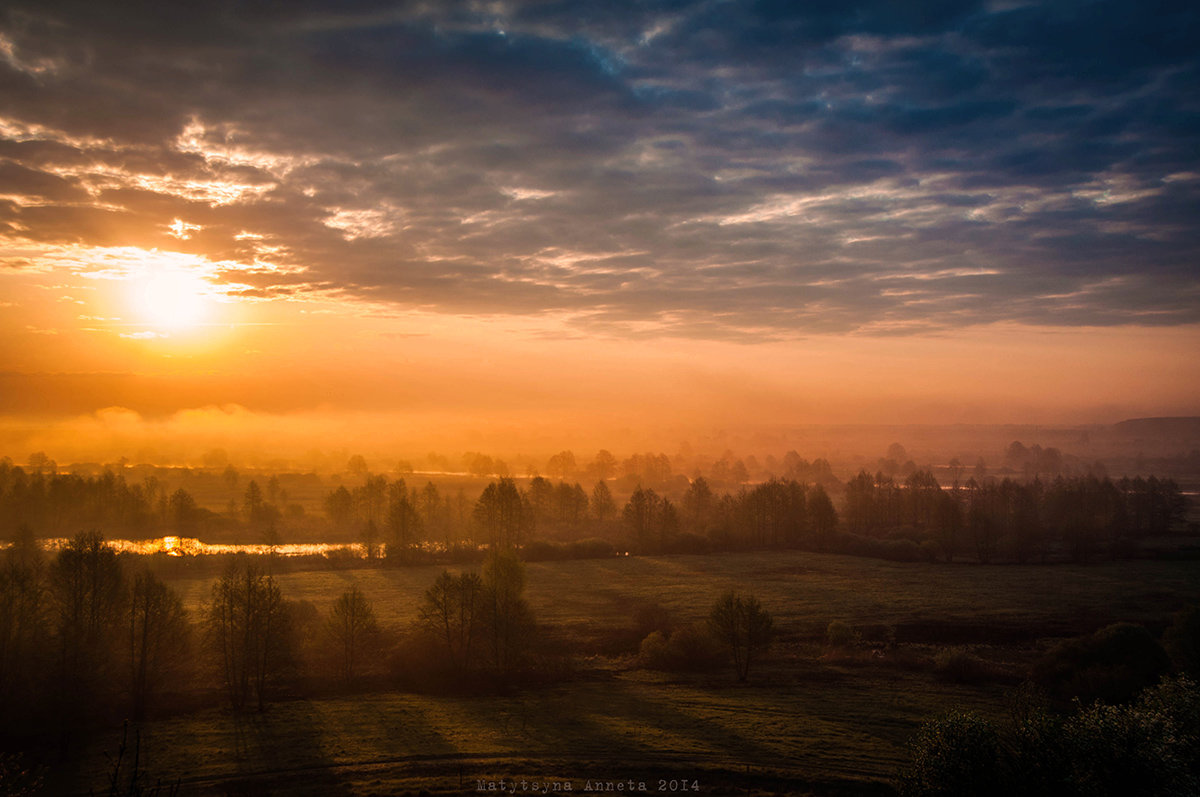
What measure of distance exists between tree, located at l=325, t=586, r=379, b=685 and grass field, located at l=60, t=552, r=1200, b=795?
442 centimetres

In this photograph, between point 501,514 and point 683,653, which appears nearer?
point 683,653

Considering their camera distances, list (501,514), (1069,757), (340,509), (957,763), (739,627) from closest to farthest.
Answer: (1069,757) < (957,763) < (739,627) < (501,514) < (340,509)

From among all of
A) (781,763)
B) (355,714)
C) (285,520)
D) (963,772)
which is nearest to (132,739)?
(355,714)

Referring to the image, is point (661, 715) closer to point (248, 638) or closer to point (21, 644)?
point (248, 638)

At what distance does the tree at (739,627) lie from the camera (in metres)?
52.9

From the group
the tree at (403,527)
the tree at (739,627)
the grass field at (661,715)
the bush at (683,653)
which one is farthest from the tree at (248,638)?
the tree at (403,527)

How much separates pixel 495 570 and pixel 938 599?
167ft

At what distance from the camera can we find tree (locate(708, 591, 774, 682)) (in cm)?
5288

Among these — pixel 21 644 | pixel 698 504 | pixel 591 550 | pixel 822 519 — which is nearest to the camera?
pixel 21 644

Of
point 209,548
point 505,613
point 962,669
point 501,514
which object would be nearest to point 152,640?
point 505,613

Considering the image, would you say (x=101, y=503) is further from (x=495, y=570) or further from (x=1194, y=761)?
(x=1194, y=761)

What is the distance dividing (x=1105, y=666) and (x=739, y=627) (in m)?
25.3

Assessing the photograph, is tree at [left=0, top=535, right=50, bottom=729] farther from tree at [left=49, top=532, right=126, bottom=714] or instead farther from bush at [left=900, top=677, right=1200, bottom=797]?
bush at [left=900, top=677, right=1200, bottom=797]

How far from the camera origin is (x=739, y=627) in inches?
2099
